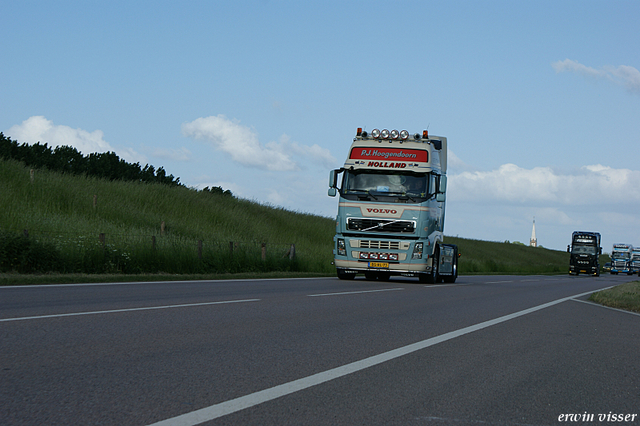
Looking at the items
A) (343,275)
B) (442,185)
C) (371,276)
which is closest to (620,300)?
(442,185)

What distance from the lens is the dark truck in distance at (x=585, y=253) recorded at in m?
67.1

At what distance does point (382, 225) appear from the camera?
21.1 m

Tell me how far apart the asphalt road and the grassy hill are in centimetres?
932

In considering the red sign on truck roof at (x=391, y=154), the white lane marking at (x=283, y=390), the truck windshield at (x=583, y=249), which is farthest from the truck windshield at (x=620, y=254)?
the white lane marking at (x=283, y=390)

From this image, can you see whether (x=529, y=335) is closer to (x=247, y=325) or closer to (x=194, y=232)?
(x=247, y=325)

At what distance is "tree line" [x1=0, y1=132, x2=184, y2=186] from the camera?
76.0 m

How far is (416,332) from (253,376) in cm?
385

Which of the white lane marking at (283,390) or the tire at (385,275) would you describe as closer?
the white lane marking at (283,390)

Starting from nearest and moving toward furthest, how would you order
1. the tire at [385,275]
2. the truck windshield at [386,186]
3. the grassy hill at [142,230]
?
the grassy hill at [142,230]
the truck windshield at [386,186]
the tire at [385,275]

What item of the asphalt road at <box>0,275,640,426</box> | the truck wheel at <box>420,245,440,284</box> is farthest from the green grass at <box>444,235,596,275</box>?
the asphalt road at <box>0,275,640,426</box>

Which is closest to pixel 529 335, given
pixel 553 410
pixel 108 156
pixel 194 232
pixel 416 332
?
pixel 416 332

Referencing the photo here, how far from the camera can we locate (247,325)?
8961 mm

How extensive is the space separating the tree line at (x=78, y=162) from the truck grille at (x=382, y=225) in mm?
56105

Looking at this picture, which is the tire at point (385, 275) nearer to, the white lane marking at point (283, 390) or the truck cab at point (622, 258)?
the white lane marking at point (283, 390)
